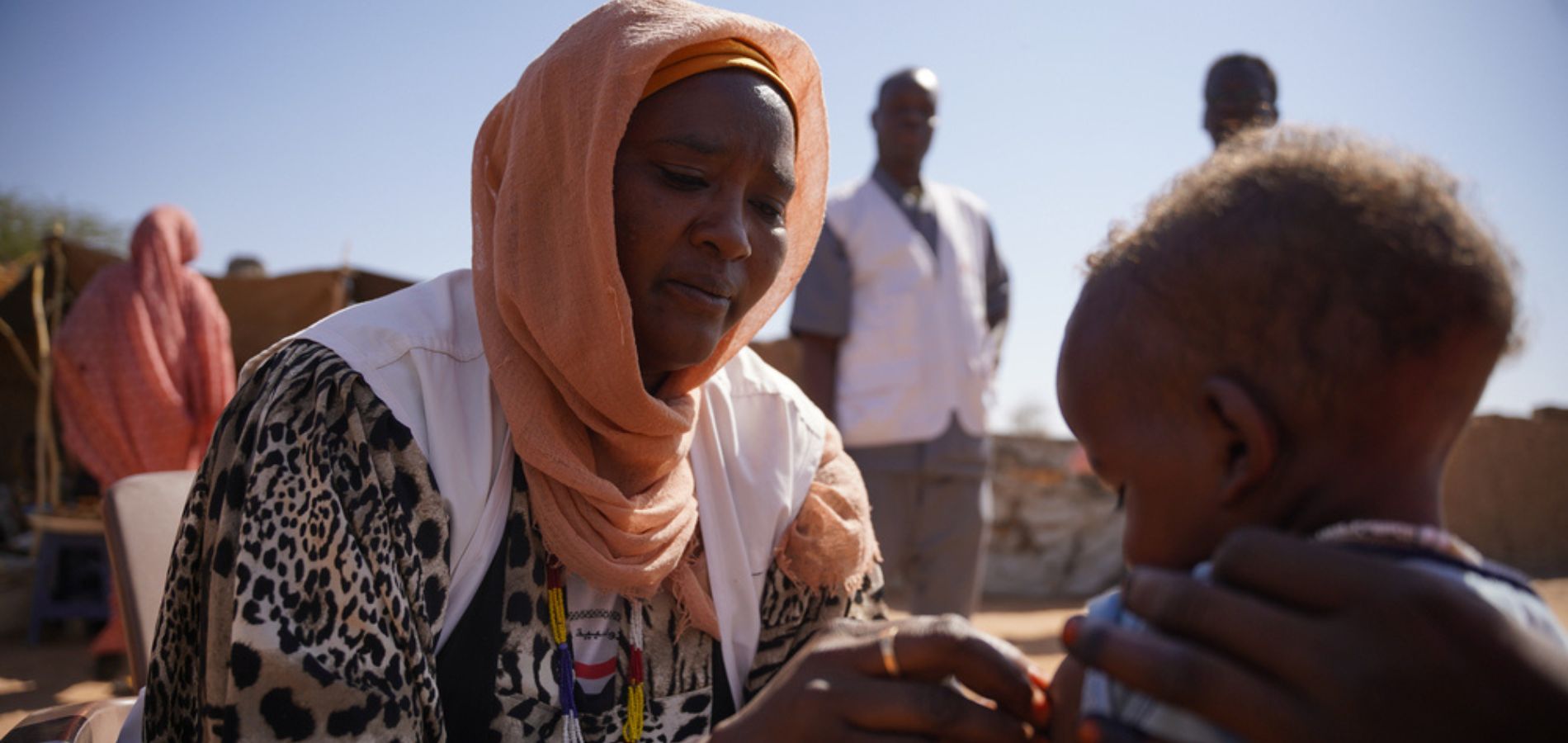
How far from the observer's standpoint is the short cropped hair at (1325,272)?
115 cm

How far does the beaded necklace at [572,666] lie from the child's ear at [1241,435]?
1.20 meters

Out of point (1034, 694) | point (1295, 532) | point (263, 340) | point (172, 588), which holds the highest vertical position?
point (1295, 532)

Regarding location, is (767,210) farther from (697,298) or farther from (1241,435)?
(1241,435)

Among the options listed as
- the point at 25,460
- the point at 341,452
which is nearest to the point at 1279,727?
the point at 341,452

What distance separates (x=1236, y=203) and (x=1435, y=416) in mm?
316

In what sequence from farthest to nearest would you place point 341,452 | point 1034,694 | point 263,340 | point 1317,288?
1. point 263,340
2. point 341,452
3. point 1034,694
4. point 1317,288

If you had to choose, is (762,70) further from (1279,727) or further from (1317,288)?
(1279,727)

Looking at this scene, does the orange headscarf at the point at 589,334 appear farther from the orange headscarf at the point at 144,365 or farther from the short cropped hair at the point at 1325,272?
the orange headscarf at the point at 144,365

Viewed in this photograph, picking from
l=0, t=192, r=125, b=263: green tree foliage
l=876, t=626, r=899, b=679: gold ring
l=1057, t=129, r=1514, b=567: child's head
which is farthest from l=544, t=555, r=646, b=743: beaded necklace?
l=0, t=192, r=125, b=263: green tree foliage

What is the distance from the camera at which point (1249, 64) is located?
4.84m

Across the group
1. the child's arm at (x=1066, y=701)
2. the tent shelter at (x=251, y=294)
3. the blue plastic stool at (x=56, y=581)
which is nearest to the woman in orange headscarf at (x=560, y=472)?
the child's arm at (x=1066, y=701)

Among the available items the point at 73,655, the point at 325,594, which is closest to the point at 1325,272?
the point at 325,594

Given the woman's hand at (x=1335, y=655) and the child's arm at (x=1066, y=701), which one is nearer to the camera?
the woman's hand at (x=1335, y=655)

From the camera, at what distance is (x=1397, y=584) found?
39.8 inches
